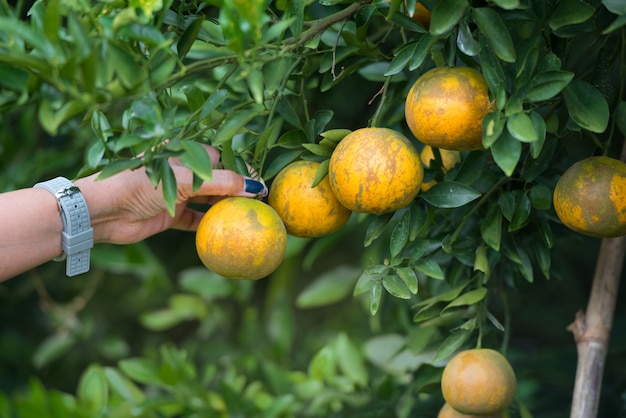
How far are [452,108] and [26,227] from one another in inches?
22.8

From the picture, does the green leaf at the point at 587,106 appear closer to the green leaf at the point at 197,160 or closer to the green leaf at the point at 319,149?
the green leaf at the point at 319,149

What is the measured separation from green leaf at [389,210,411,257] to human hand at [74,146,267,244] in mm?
168

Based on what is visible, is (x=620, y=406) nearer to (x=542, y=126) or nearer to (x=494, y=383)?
(x=494, y=383)

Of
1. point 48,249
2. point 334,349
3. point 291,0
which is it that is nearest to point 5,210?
point 48,249

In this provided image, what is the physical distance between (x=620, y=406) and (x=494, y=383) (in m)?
0.61

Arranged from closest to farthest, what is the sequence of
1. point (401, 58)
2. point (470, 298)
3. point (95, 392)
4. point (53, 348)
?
point (401, 58) → point (470, 298) → point (95, 392) → point (53, 348)

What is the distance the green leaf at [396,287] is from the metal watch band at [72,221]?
0.42 meters

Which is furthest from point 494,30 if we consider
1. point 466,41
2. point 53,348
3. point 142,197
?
point 53,348

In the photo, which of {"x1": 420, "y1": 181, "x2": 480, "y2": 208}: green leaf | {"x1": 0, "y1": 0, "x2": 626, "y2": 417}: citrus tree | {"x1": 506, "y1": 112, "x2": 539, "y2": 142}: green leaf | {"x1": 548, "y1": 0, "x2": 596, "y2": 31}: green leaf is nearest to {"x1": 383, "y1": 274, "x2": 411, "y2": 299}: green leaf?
{"x1": 0, "y1": 0, "x2": 626, "y2": 417}: citrus tree

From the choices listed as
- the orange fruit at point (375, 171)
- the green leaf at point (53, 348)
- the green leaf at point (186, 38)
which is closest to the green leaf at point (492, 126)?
the orange fruit at point (375, 171)

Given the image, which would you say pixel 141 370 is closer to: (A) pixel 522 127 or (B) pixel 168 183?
(B) pixel 168 183

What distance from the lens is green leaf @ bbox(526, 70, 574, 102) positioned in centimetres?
75

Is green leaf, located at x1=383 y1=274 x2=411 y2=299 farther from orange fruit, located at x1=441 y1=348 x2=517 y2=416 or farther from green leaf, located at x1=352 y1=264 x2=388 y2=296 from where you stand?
orange fruit, located at x1=441 y1=348 x2=517 y2=416

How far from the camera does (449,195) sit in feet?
2.89
